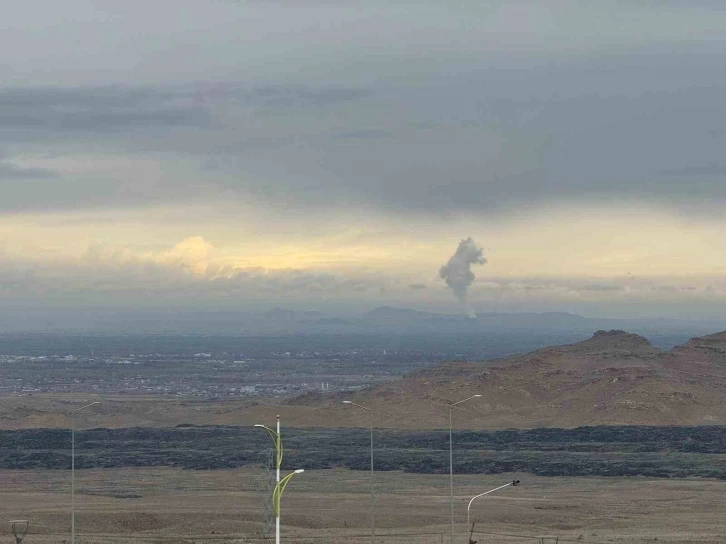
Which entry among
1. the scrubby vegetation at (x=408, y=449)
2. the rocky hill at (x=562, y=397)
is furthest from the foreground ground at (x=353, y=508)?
the rocky hill at (x=562, y=397)

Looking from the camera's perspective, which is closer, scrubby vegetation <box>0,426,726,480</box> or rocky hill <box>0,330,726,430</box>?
scrubby vegetation <box>0,426,726,480</box>

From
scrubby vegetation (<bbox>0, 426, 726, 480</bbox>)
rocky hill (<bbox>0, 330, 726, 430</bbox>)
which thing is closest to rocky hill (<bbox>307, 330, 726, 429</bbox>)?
rocky hill (<bbox>0, 330, 726, 430</bbox>)

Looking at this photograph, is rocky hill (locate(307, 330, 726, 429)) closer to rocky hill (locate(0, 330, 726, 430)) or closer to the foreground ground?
rocky hill (locate(0, 330, 726, 430))

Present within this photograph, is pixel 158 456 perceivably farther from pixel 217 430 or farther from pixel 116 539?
pixel 116 539

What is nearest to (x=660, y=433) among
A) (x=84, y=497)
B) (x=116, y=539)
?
(x=84, y=497)

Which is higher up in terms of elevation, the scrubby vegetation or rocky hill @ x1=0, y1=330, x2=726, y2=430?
rocky hill @ x1=0, y1=330, x2=726, y2=430

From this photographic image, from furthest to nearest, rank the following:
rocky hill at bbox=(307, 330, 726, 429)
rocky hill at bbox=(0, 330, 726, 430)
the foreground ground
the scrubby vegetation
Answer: rocky hill at bbox=(0, 330, 726, 430), rocky hill at bbox=(307, 330, 726, 429), the scrubby vegetation, the foreground ground
